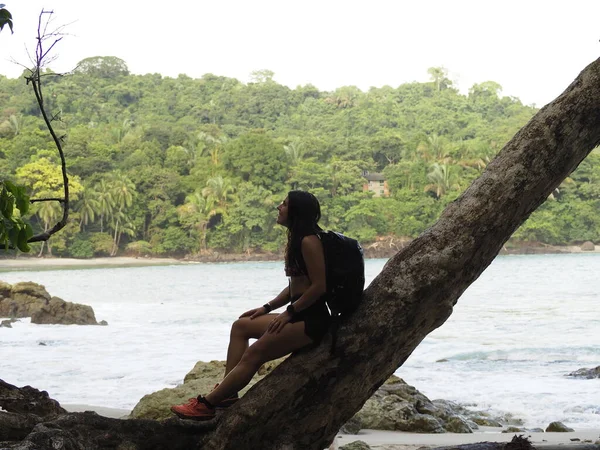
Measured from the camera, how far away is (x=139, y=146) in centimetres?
7425

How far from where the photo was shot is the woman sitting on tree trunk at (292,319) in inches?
136

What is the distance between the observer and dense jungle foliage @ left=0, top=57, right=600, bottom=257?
6512 centimetres

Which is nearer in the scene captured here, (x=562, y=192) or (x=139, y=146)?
(x=562, y=192)

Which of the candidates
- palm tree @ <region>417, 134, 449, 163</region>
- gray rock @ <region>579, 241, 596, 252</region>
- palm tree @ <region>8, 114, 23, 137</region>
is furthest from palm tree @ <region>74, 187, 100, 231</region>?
gray rock @ <region>579, 241, 596, 252</region>

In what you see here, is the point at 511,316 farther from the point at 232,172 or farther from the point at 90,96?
the point at 90,96

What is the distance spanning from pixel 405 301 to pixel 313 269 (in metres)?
0.39

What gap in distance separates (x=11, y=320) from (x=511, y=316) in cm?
1484

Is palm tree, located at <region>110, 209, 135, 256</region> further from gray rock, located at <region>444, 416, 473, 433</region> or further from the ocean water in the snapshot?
gray rock, located at <region>444, 416, 473, 433</region>

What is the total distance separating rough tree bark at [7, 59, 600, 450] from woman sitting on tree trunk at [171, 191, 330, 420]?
8cm

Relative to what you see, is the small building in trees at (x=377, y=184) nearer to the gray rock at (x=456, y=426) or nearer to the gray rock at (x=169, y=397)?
the gray rock at (x=456, y=426)

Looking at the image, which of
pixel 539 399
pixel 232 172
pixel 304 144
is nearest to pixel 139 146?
pixel 232 172

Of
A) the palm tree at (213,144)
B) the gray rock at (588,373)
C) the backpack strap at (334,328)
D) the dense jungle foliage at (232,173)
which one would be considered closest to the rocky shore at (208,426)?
the backpack strap at (334,328)

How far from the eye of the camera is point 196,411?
3592 mm

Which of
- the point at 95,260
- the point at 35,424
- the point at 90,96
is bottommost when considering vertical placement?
the point at 95,260
